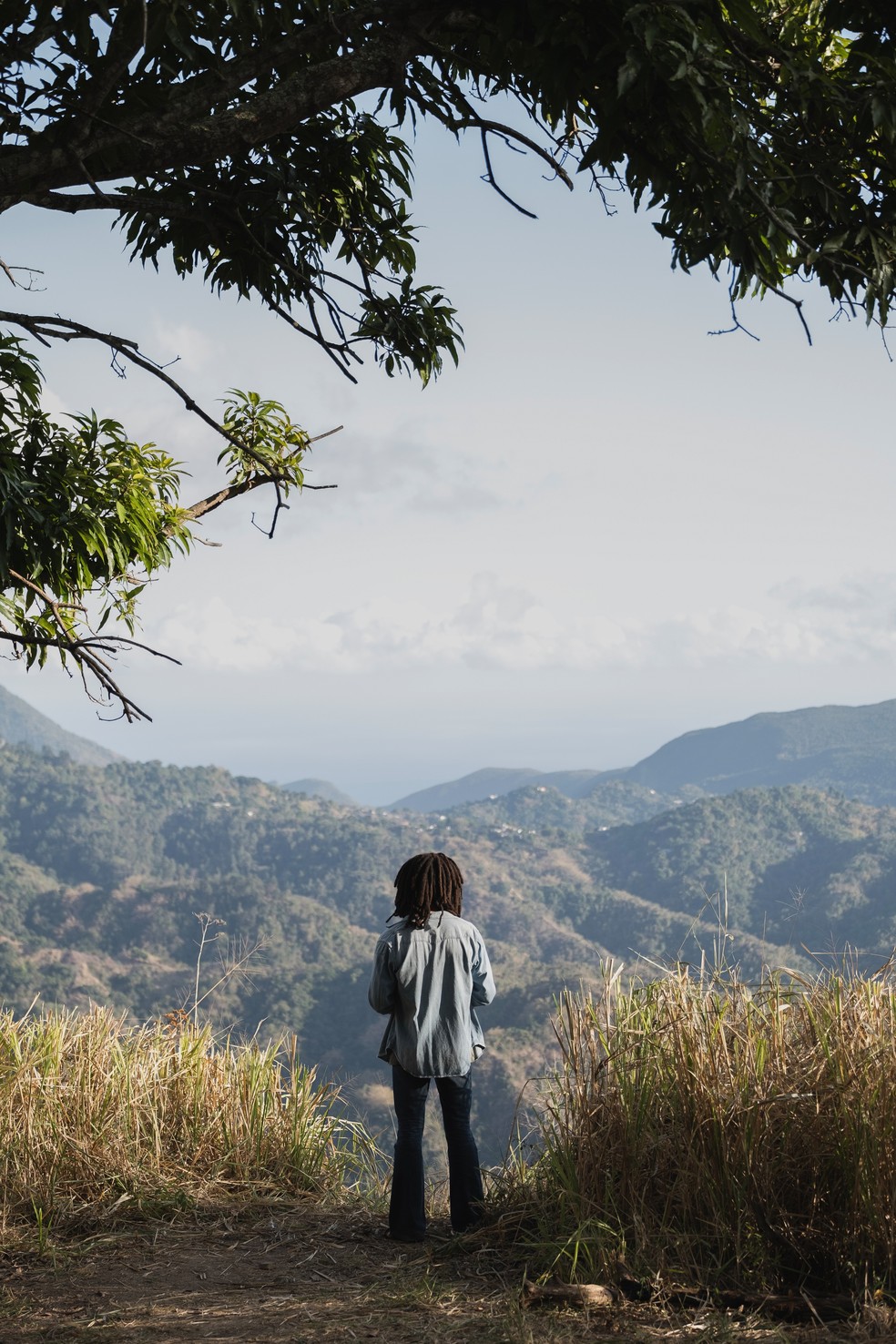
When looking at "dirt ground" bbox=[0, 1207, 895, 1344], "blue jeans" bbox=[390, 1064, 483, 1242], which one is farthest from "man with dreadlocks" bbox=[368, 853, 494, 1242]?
"dirt ground" bbox=[0, 1207, 895, 1344]

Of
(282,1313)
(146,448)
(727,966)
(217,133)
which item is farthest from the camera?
(146,448)

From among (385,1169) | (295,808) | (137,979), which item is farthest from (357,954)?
(385,1169)

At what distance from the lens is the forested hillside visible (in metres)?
64.1

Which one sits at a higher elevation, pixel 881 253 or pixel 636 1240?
pixel 881 253

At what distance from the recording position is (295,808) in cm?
11694

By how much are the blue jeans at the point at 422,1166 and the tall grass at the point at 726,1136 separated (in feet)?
0.72

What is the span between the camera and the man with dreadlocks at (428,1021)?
3.74 m

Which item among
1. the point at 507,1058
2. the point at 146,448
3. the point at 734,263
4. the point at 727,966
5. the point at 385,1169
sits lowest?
the point at 507,1058

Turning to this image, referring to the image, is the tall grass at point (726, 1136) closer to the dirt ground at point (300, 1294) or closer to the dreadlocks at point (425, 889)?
the dirt ground at point (300, 1294)

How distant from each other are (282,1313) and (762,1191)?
1.26 metres

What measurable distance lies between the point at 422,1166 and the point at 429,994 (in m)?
0.55

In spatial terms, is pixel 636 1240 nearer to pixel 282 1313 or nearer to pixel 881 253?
pixel 282 1313

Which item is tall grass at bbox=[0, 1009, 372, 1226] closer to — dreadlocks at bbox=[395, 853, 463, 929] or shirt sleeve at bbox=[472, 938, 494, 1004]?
shirt sleeve at bbox=[472, 938, 494, 1004]

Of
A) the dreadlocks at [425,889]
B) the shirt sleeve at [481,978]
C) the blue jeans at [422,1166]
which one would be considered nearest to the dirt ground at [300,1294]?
the blue jeans at [422,1166]
